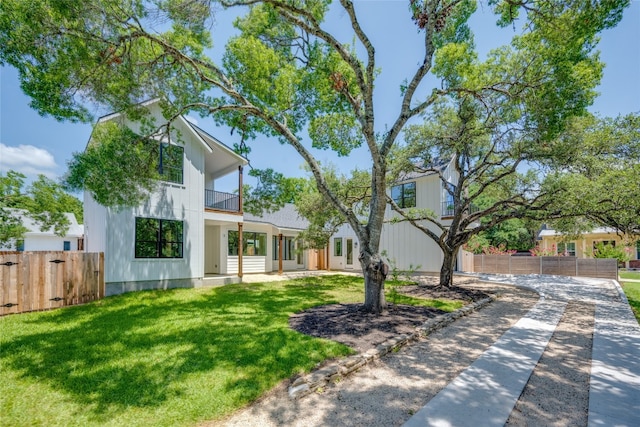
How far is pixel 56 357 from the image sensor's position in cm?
485

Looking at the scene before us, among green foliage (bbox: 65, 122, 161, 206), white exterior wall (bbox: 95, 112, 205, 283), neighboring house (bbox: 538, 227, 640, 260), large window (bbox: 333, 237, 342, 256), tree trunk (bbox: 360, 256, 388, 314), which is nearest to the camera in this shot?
tree trunk (bbox: 360, 256, 388, 314)

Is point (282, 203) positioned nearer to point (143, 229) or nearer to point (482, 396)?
point (143, 229)

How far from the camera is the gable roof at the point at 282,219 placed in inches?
730

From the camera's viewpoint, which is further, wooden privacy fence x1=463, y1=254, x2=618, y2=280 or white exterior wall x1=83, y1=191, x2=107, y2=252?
wooden privacy fence x1=463, y1=254, x2=618, y2=280

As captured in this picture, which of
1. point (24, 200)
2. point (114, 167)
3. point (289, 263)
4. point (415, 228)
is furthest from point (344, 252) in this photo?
point (24, 200)

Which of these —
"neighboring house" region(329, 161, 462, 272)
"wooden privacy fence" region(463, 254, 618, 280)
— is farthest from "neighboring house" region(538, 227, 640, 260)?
"neighboring house" region(329, 161, 462, 272)

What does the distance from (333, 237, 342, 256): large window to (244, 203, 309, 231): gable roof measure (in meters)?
2.80

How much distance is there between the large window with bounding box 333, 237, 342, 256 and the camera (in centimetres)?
2333

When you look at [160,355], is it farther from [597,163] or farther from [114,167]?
[597,163]

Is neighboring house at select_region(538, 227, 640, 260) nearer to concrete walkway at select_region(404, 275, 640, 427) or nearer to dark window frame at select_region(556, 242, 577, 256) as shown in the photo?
dark window frame at select_region(556, 242, 577, 256)

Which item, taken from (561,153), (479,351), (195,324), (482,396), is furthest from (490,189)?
(195,324)

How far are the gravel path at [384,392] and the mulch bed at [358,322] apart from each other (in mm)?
513

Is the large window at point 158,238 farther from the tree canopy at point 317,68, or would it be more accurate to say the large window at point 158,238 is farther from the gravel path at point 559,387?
the gravel path at point 559,387

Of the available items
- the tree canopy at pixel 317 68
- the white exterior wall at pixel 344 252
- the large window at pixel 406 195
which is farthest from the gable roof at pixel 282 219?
the tree canopy at pixel 317 68
